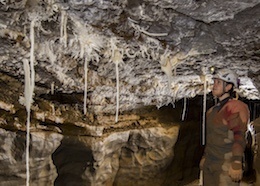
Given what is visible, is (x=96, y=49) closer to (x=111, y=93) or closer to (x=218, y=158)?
(x=111, y=93)

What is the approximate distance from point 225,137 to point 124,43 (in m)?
1.58

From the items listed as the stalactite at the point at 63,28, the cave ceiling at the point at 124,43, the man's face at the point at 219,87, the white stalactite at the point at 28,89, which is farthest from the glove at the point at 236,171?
the white stalactite at the point at 28,89

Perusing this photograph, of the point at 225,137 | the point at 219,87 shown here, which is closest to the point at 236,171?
the point at 225,137

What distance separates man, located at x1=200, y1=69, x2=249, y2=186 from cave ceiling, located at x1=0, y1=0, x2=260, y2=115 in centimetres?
61

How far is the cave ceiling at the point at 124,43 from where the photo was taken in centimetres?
283

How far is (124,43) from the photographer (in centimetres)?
365

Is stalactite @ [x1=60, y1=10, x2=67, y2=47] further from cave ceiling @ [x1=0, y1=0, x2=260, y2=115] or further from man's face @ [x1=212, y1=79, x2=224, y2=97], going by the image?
man's face @ [x1=212, y1=79, x2=224, y2=97]

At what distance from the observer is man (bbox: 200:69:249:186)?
3.29 meters

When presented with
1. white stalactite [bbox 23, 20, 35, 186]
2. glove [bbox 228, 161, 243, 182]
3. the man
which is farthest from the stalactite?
glove [bbox 228, 161, 243, 182]

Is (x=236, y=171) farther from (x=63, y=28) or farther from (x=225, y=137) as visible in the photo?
(x=63, y=28)

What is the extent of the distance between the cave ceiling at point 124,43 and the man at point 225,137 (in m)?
0.61

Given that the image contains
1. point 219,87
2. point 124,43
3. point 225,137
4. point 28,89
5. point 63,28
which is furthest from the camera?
point 28,89

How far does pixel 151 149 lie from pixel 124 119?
2.65 ft

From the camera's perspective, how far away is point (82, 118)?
5.17 metres
